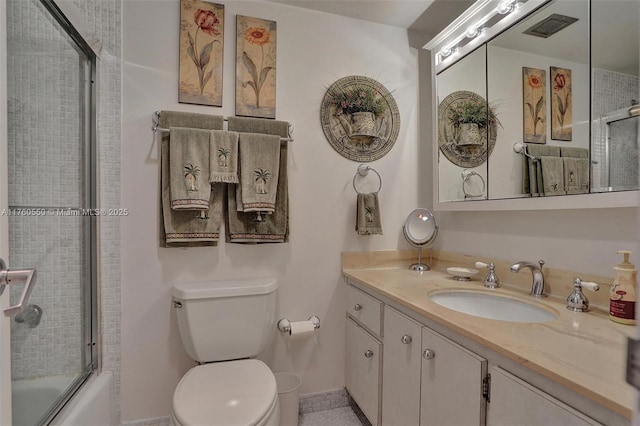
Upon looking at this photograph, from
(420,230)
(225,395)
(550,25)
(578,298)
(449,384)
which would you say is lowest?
(225,395)

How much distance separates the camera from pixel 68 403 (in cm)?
125

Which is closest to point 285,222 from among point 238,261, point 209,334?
point 238,261

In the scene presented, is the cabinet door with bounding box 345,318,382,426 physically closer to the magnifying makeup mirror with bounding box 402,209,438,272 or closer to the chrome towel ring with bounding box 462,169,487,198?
the magnifying makeup mirror with bounding box 402,209,438,272

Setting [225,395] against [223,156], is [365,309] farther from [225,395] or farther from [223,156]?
[223,156]

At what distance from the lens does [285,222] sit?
171 cm

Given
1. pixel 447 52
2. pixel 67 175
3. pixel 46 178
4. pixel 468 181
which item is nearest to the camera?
pixel 46 178

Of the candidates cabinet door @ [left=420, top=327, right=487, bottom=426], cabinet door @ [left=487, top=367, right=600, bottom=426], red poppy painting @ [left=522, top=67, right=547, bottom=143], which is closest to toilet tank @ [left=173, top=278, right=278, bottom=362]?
cabinet door @ [left=420, top=327, right=487, bottom=426]

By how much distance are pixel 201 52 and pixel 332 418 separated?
6.86 ft

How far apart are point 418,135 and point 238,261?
4.44 feet

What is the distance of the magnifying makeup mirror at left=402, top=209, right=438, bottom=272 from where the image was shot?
188 cm

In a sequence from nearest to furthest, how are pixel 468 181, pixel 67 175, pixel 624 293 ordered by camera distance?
pixel 624 293 < pixel 67 175 < pixel 468 181

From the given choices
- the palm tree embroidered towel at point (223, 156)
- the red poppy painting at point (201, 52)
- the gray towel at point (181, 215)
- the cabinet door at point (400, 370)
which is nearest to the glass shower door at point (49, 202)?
the gray towel at point (181, 215)

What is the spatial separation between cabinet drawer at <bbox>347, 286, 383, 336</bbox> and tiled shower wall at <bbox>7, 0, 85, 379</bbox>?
129 cm

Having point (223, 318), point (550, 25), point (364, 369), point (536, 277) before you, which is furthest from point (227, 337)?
point (550, 25)
